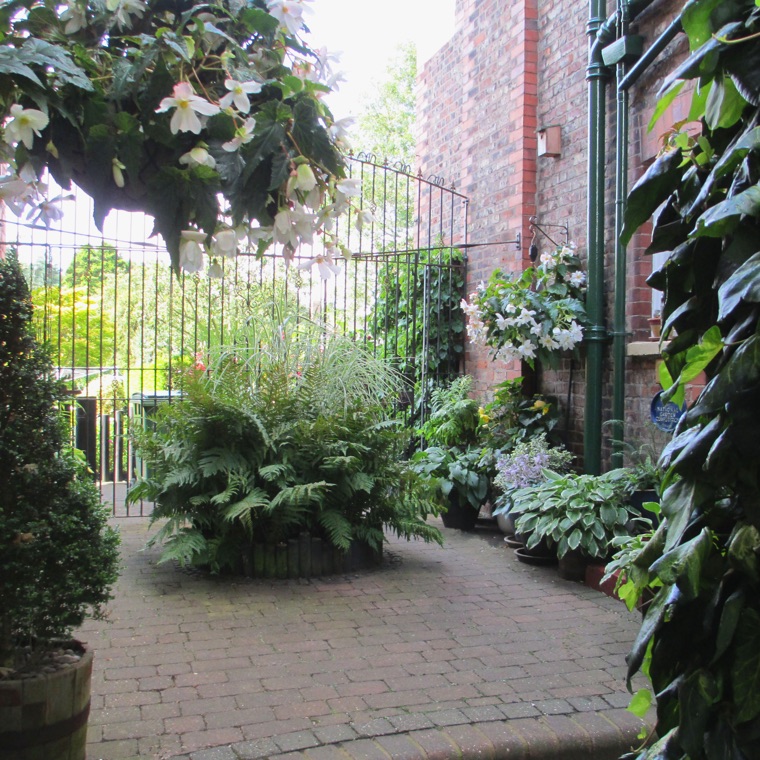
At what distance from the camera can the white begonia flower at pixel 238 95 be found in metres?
1.71

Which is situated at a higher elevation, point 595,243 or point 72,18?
point 595,243

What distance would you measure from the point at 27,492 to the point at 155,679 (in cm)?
133

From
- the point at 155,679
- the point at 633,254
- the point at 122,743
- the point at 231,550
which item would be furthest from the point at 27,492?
the point at 633,254

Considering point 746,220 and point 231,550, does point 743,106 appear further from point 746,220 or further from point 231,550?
point 231,550

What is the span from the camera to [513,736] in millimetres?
2988

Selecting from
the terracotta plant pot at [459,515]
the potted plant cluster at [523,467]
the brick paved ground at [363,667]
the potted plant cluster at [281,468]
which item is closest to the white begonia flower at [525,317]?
the potted plant cluster at [523,467]

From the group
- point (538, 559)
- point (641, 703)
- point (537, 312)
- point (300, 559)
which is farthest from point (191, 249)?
point (537, 312)

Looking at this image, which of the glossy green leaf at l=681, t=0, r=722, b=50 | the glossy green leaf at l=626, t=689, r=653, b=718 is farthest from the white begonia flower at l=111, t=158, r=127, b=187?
the glossy green leaf at l=626, t=689, r=653, b=718

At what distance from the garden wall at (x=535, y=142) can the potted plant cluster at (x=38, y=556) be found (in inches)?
160

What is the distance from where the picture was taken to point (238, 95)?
5.64 ft

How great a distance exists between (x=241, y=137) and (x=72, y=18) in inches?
18.3

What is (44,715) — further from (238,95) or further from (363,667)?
(238,95)

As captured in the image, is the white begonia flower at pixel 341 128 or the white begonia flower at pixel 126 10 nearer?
the white begonia flower at pixel 126 10

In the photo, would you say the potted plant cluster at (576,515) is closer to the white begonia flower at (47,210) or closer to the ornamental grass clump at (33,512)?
the ornamental grass clump at (33,512)
